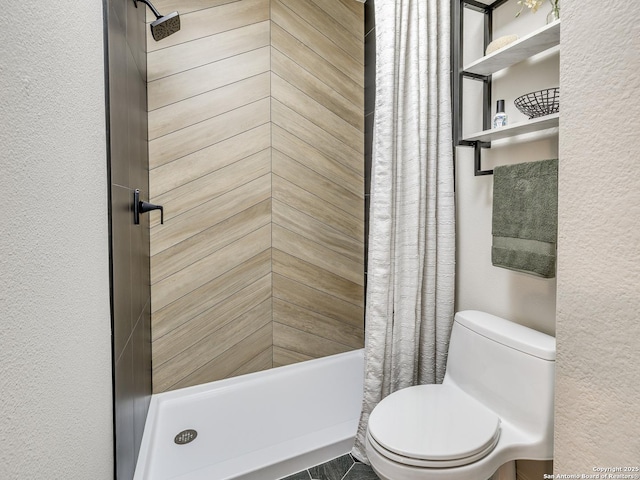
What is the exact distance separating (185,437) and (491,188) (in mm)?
1849

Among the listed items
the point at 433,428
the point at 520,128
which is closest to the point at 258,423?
the point at 433,428

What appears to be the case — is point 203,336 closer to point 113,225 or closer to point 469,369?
point 113,225

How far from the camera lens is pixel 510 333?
1317 mm

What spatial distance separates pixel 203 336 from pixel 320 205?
3.42 ft

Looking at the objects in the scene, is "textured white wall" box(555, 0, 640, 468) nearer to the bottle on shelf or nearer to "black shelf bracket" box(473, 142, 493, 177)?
the bottle on shelf

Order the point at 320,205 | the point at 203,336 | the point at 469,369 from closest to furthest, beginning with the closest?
the point at 469,369
the point at 203,336
the point at 320,205

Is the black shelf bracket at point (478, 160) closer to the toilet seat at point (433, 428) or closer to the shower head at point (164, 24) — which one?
the toilet seat at point (433, 428)

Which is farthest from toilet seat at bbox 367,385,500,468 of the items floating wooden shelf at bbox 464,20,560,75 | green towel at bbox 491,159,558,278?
floating wooden shelf at bbox 464,20,560,75

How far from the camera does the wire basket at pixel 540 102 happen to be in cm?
119

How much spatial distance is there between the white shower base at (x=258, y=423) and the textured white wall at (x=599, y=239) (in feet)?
3.87

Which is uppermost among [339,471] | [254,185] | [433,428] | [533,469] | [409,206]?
[254,185]

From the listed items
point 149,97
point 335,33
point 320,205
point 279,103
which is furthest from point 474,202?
point 149,97

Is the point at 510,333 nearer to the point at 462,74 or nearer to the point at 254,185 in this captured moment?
the point at 462,74

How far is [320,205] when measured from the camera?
7.32 feet
